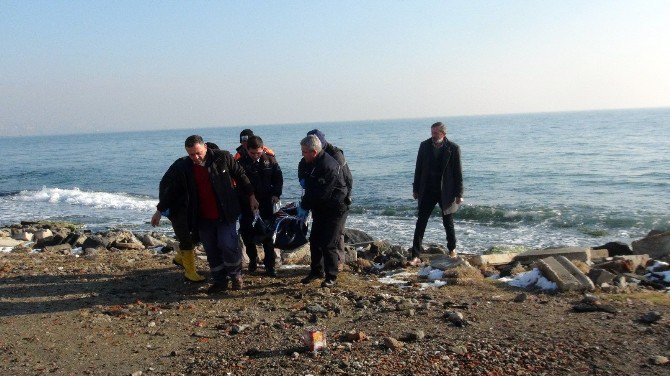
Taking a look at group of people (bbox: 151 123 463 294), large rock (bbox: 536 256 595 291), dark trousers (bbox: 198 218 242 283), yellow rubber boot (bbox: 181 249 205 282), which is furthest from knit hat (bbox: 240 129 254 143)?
large rock (bbox: 536 256 595 291)

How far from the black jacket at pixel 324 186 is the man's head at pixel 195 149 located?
118 cm

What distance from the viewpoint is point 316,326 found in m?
5.41

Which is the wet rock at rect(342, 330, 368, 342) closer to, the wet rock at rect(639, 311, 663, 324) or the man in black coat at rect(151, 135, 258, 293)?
the man in black coat at rect(151, 135, 258, 293)

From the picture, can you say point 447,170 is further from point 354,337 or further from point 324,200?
point 354,337

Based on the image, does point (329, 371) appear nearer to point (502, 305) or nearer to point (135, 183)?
point (502, 305)

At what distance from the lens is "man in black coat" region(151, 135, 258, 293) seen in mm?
6316

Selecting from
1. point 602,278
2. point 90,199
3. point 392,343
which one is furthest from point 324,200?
point 90,199

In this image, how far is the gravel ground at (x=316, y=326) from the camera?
442 cm

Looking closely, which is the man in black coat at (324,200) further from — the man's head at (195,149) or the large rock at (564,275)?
→ the large rock at (564,275)

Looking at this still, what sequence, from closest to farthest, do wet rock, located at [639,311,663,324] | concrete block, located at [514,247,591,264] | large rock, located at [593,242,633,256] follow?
wet rock, located at [639,311,663,324]
concrete block, located at [514,247,591,264]
large rock, located at [593,242,633,256]

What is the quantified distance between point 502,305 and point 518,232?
33.6 feet

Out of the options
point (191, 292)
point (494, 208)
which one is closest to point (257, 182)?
point (191, 292)

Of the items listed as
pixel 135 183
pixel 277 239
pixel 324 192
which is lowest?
pixel 135 183

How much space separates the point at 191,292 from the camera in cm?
673
